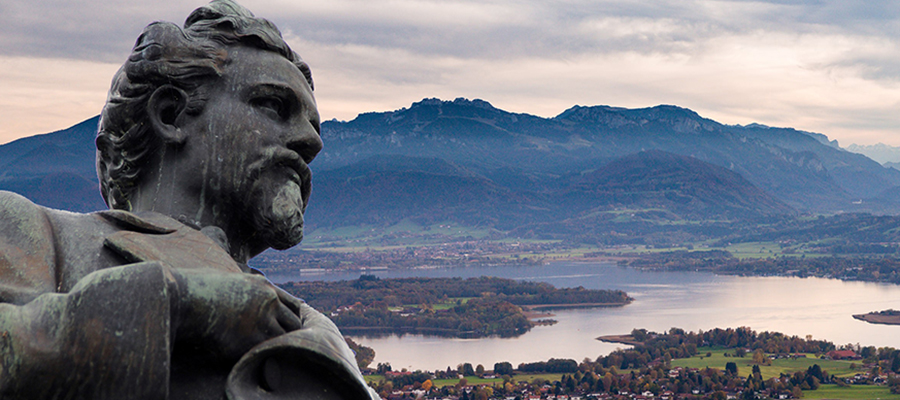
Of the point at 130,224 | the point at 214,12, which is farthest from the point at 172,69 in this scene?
the point at 130,224

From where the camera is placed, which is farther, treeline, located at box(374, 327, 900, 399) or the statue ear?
treeline, located at box(374, 327, 900, 399)

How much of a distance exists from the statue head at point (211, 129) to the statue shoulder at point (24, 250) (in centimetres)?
43

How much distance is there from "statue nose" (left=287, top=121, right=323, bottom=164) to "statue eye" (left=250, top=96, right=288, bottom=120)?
0.07m

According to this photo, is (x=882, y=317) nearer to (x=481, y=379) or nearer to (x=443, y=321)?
(x=443, y=321)

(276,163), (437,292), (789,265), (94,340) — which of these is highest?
(276,163)

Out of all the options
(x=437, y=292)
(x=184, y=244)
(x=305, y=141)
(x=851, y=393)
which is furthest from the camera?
(x=437, y=292)

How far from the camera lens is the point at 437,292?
71.9m

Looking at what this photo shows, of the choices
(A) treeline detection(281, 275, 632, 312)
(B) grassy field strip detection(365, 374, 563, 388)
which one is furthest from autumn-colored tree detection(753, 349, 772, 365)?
(A) treeline detection(281, 275, 632, 312)

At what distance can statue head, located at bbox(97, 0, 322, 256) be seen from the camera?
2674mm

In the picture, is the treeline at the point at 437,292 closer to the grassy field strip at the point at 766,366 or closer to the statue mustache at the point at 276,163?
the grassy field strip at the point at 766,366

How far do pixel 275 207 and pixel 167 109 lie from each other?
0.41m

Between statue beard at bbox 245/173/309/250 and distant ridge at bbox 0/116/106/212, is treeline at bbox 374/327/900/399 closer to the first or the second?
statue beard at bbox 245/173/309/250

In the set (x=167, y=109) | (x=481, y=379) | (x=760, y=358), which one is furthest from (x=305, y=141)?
(x=760, y=358)

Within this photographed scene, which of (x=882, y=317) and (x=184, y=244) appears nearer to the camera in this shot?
(x=184, y=244)
